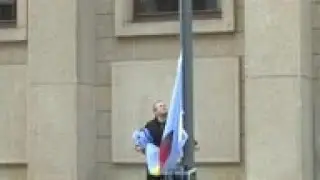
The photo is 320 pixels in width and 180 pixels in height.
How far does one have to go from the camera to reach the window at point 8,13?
551 inches

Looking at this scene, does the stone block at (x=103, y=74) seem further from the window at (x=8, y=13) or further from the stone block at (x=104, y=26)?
the window at (x=8, y=13)

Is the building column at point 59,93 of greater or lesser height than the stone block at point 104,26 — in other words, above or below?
below

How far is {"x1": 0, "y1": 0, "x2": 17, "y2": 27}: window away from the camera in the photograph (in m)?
14.0

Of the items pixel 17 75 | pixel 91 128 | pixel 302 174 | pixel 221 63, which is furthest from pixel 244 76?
pixel 17 75

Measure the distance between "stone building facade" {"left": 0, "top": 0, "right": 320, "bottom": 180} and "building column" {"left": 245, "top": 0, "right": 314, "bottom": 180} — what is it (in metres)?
0.02

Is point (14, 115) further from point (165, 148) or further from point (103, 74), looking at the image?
point (165, 148)

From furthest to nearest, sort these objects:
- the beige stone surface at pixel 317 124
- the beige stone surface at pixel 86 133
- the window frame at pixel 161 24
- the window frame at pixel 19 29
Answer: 1. the window frame at pixel 19 29
2. the beige stone surface at pixel 86 133
3. the window frame at pixel 161 24
4. the beige stone surface at pixel 317 124

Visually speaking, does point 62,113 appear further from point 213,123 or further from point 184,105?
point 184,105

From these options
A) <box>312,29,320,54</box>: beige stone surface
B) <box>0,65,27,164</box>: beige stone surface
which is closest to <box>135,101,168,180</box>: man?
<box>312,29,320,54</box>: beige stone surface

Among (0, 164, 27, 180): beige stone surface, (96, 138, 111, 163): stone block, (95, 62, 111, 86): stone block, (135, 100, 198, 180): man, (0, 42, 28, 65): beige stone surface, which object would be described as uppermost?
(0, 42, 28, 65): beige stone surface

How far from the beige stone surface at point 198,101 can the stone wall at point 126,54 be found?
104 millimetres

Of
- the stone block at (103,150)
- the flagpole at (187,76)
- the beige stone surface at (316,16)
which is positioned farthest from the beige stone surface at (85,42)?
the flagpole at (187,76)

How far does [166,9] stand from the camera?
528 inches

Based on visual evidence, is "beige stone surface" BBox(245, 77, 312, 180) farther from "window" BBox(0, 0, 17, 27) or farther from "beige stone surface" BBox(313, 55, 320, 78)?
"window" BBox(0, 0, 17, 27)
